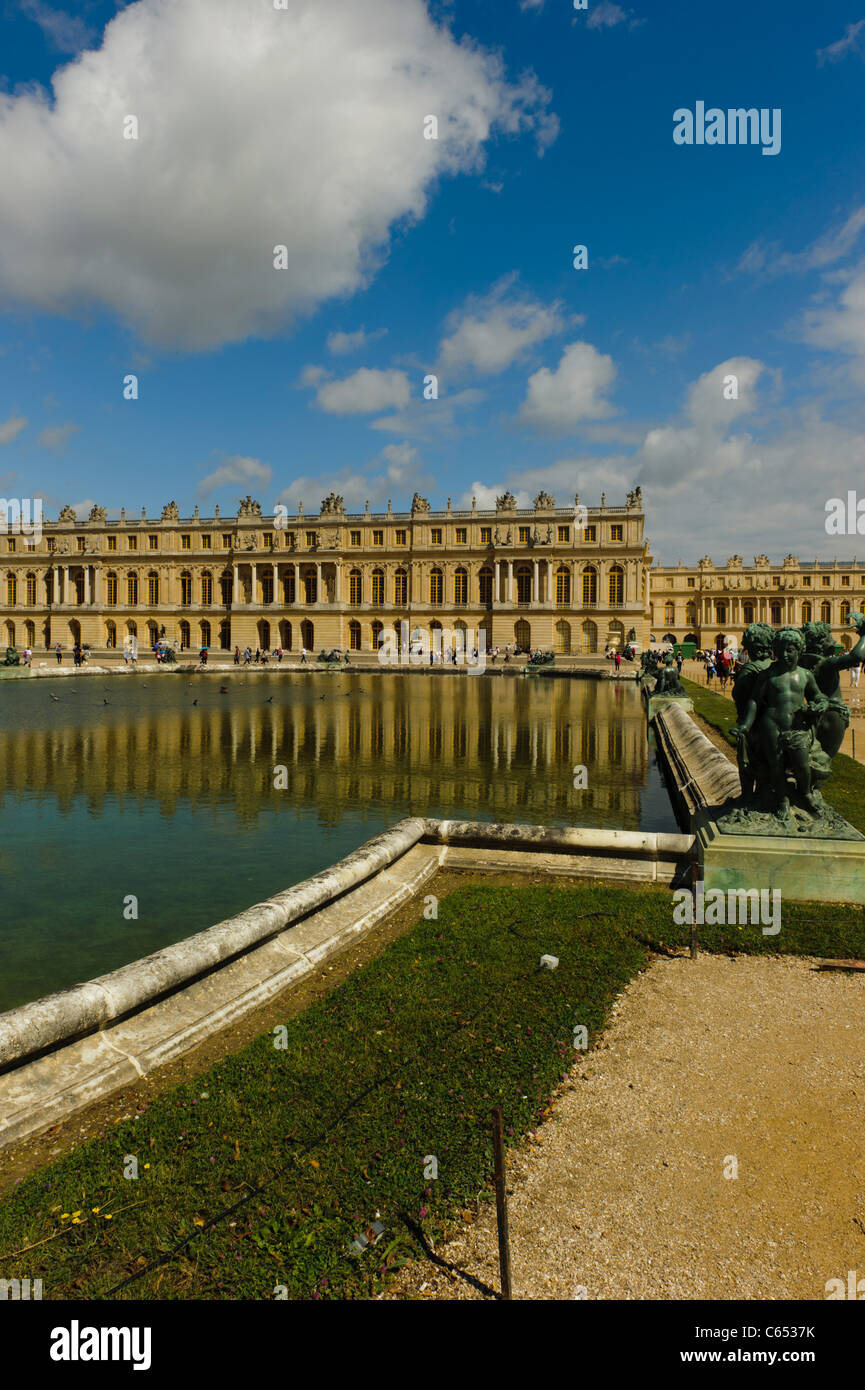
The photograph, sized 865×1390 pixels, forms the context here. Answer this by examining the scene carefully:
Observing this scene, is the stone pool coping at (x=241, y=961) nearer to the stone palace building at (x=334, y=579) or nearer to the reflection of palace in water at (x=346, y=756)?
the reflection of palace in water at (x=346, y=756)

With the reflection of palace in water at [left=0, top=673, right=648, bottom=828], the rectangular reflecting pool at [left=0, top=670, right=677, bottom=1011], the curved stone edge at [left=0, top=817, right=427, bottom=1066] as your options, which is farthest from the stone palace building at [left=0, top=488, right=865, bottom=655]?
the curved stone edge at [left=0, top=817, right=427, bottom=1066]

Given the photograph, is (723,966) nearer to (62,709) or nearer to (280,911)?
(280,911)

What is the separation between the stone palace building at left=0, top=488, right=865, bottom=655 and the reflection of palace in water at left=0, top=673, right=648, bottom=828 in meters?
41.6

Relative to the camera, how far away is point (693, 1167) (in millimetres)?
3926

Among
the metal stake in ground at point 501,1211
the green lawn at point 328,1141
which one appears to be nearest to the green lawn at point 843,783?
the green lawn at point 328,1141

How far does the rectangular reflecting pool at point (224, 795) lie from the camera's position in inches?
308

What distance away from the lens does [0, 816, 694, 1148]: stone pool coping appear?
177 inches

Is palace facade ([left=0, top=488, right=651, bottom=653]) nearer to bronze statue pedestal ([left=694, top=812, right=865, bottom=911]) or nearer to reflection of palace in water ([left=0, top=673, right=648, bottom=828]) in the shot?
reflection of palace in water ([left=0, top=673, right=648, bottom=828])

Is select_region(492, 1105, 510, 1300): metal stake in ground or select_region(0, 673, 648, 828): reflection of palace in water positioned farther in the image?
select_region(0, 673, 648, 828): reflection of palace in water

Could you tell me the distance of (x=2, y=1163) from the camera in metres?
3.88

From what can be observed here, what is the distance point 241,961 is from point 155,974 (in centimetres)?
85

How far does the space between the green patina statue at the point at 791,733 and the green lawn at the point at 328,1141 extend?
1.73 meters

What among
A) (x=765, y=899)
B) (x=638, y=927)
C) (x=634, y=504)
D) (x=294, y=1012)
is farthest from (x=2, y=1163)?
(x=634, y=504)

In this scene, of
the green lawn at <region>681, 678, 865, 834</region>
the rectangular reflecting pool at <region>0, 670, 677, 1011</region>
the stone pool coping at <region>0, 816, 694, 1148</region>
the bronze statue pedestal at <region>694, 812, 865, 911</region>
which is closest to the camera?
the stone pool coping at <region>0, 816, 694, 1148</region>
